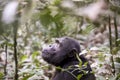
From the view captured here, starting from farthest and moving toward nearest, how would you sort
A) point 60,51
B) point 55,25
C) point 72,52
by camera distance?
point 55,25
point 60,51
point 72,52

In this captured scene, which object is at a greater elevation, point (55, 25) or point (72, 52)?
point (55, 25)

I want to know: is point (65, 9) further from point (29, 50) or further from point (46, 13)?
point (29, 50)

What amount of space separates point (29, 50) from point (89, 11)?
226 inches

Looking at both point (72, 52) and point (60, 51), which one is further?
point (60, 51)

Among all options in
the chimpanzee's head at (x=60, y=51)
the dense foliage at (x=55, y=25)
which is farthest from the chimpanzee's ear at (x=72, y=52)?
the dense foliage at (x=55, y=25)

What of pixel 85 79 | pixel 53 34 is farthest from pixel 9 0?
pixel 53 34

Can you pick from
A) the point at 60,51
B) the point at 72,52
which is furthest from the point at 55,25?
the point at 72,52

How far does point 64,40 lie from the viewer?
4734 mm

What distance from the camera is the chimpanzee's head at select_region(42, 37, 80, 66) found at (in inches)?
177

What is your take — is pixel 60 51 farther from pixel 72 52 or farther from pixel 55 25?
pixel 55 25

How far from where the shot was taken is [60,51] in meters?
4.66

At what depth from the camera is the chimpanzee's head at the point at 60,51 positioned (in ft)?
14.7

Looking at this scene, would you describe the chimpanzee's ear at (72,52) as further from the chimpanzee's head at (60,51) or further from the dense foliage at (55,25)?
the dense foliage at (55,25)

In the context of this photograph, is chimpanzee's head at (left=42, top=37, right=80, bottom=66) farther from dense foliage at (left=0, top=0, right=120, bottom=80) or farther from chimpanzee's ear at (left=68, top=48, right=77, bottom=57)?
dense foliage at (left=0, top=0, right=120, bottom=80)
